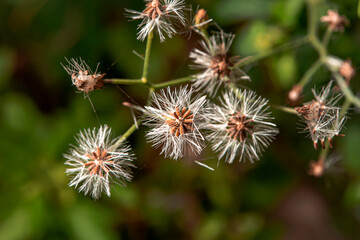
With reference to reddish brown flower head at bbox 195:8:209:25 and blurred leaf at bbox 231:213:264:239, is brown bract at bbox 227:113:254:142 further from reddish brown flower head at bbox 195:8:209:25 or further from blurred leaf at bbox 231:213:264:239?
blurred leaf at bbox 231:213:264:239

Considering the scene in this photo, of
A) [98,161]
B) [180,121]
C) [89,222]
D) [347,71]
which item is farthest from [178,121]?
[89,222]

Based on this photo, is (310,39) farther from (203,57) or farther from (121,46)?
(121,46)

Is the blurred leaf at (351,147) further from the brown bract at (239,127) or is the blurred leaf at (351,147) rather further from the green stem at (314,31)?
the brown bract at (239,127)

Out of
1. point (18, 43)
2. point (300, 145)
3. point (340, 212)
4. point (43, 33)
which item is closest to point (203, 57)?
point (300, 145)

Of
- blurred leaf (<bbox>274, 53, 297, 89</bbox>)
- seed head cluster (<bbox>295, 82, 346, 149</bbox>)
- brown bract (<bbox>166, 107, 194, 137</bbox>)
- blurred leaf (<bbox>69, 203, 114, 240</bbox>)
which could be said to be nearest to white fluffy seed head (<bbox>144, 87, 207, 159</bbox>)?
brown bract (<bbox>166, 107, 194, 137</bbox>)

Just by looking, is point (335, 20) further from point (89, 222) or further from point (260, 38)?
point (89, 222)

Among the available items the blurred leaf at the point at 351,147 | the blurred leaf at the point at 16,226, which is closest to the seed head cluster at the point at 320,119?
the blurred leaf at the point at 351,147
